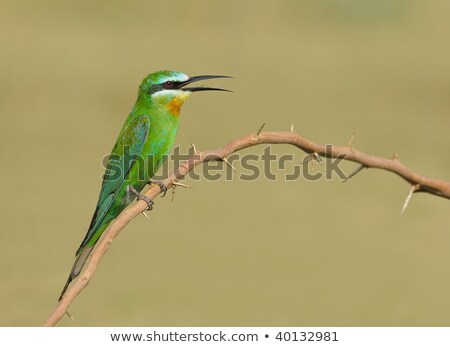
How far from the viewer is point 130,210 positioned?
188 centimetres

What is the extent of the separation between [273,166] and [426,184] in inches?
205

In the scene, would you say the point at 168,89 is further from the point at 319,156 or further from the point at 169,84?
the point at 319,156

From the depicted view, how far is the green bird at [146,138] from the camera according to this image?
3.02 metres

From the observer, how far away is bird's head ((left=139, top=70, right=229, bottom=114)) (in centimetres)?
308

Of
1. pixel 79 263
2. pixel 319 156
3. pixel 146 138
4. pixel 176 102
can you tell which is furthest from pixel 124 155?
pixel 319 156

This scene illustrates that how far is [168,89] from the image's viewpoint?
310cm

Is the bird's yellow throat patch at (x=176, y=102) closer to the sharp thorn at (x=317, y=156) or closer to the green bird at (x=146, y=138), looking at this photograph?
the green bird at (x=146, y=138)

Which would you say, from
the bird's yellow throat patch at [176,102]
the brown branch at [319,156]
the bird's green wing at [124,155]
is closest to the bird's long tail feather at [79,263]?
the bird's green wing at [124,155]

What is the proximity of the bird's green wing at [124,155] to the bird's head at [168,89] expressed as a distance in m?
0.11

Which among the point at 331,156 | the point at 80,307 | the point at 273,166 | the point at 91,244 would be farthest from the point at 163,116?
the point at 273,166

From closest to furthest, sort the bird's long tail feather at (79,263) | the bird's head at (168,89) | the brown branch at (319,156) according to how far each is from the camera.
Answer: the brown branch at (319,156)
the bird's long tail feather at (79,263)
the bird's head at (168,89)

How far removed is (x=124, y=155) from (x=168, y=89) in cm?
35

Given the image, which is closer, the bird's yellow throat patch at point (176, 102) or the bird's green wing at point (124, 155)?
the bird's green wing at point (124, 155)
